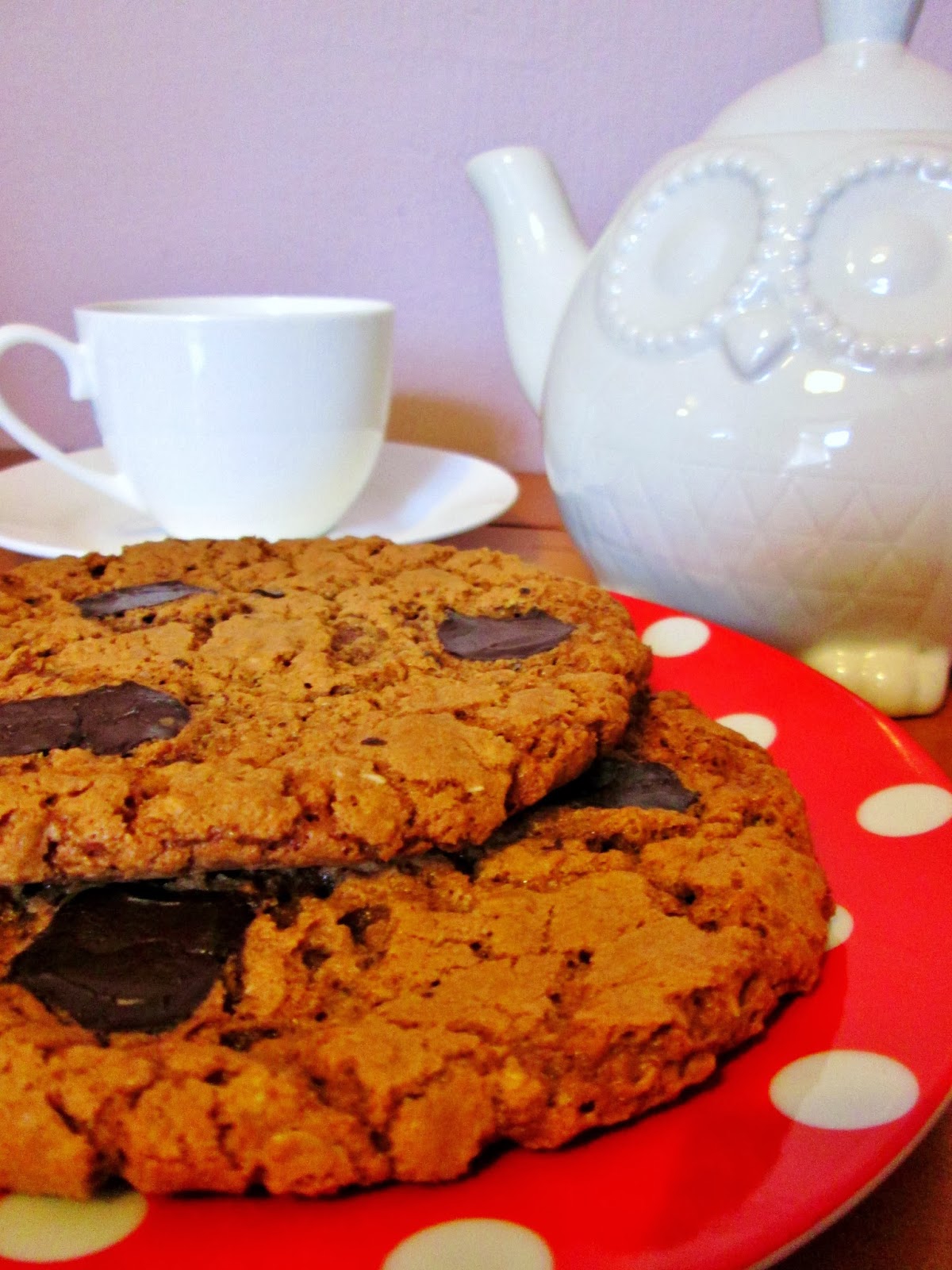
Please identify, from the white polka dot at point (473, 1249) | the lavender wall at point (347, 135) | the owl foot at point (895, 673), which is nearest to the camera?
the white polka dot at point (473, 1249)

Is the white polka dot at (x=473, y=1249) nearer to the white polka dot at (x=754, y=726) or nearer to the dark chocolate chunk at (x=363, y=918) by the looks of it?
the dark chocolate chunk at (x=363, y=918)

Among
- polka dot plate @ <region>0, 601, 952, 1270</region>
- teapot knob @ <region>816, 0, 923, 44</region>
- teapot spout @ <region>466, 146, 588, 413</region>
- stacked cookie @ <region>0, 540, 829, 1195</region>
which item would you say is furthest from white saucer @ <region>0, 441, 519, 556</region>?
polka dot plate @ <region>0, 601, 952, 1270</region>

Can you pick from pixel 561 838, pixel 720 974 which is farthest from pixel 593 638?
pixel 720 974

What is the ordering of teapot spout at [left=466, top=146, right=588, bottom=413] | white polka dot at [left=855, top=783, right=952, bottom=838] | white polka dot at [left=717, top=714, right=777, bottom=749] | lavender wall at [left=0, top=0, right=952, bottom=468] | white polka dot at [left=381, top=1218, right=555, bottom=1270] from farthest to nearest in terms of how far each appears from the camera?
lavender wall at [left=0, top=0, right=952, bottom=468] → teapot spout at [left=466, top=146, right=588, bottom=413] → white polka dot at [left=717, top=714, right=777, bottom=749] → white polka dot at [left=855, top=783, right=952, bottom=838] → white polka dot at [left=381, top=1218, right=555, bottom=1270]

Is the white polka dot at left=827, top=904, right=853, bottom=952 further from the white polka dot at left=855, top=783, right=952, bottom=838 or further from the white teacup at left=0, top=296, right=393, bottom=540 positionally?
the white teacup at left=0, top=296, right=393, bottom=540

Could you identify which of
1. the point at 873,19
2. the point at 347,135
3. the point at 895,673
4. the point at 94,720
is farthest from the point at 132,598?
the point at 347,135

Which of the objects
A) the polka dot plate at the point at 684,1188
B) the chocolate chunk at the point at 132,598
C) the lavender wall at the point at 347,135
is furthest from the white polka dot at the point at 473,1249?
the lavender wall at the point at 347,135

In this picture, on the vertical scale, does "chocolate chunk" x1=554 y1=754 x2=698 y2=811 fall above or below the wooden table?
above
